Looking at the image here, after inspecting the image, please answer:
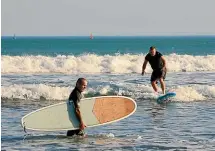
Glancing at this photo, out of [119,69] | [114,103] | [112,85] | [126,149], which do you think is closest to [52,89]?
[112,85]

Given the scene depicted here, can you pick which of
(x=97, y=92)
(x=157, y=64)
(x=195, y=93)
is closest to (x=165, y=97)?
(x=157, y=64)

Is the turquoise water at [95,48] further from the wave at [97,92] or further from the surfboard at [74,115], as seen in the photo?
the surfboard at [74,115]

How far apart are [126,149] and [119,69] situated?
2453cm

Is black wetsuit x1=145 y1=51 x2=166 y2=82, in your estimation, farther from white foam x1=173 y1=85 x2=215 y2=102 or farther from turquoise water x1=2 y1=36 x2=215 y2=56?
turquoise water x1=2 y1=36 x2=215 y2=56

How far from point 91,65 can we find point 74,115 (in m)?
24.7

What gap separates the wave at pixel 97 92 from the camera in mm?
19297

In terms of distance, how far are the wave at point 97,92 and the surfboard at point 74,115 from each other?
6.89 m

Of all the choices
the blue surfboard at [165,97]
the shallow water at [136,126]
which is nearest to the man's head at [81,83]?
the shallow water at [136,126]

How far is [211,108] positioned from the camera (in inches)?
651

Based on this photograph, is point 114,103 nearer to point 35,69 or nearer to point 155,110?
point 155,110

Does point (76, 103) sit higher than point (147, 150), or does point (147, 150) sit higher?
point (76, 103)

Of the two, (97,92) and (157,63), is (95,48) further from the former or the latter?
(157,63)

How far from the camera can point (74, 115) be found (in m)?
11.4

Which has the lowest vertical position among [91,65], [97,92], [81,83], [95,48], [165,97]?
[97,92]
